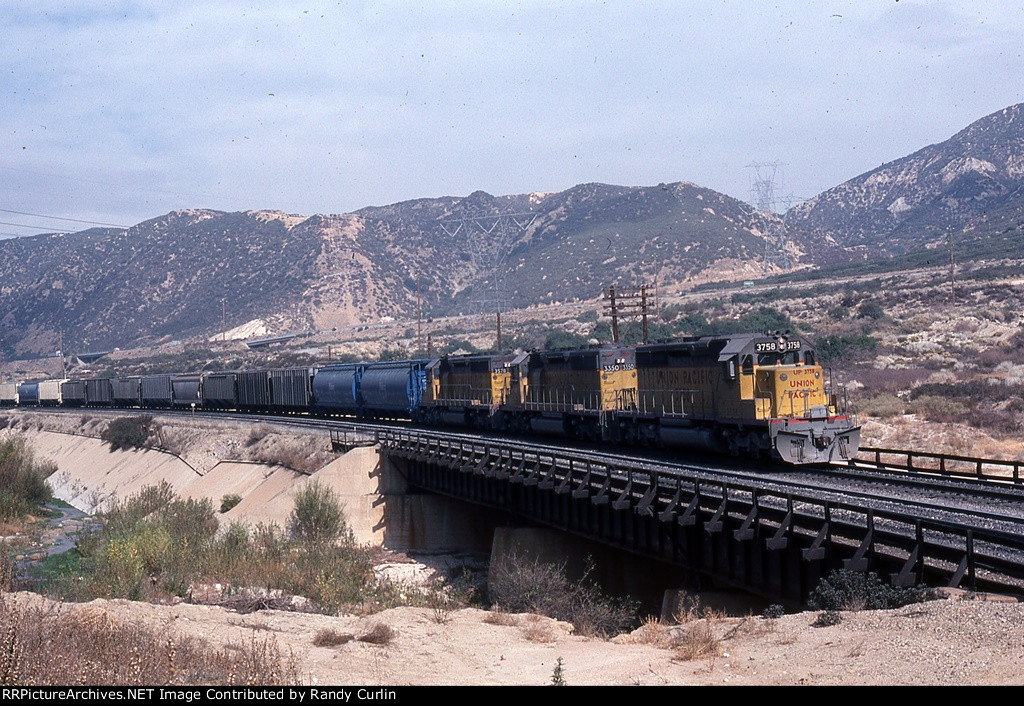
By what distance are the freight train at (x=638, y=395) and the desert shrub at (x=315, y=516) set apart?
821 cm

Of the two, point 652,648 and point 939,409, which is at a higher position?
point 939,409

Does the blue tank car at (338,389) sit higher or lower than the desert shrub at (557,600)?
higher

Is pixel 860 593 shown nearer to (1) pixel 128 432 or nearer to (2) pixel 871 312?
(1) pixel 128 432

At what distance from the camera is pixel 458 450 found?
30.6m

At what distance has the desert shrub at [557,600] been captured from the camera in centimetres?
1897

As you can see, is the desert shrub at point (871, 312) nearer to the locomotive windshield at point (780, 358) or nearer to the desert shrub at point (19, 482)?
the locomotive windshield at point (780, 358)

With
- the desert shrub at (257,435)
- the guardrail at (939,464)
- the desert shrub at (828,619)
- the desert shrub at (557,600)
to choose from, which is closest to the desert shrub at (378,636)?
the desert shrub at (557,600)

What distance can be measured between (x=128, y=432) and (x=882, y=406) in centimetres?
4503

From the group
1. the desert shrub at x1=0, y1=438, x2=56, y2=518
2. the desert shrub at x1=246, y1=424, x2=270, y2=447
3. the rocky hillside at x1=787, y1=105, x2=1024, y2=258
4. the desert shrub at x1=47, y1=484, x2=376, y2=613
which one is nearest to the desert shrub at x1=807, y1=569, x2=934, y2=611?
the desert shrub at x1=47, y1=484, x2=376, y2=613

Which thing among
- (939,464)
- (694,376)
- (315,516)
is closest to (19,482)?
(315,516)

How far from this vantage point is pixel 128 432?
61938 millimetres

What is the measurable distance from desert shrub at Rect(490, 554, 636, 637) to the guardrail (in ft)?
26.7
